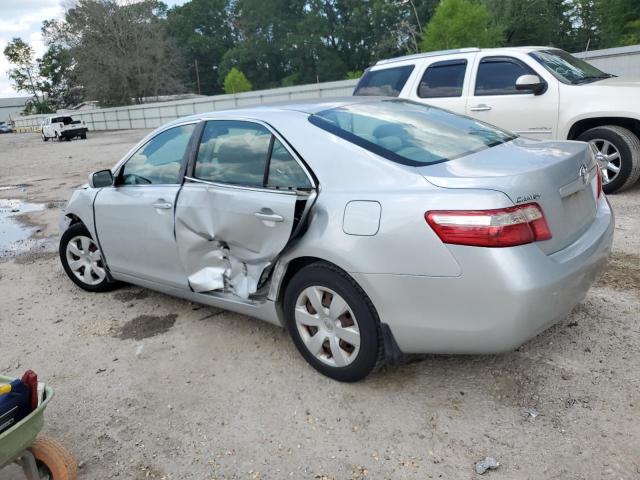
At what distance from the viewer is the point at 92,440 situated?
294 centimetres

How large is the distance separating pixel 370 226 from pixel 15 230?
7.49m

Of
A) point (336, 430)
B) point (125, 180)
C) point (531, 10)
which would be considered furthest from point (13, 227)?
point (531, 10)

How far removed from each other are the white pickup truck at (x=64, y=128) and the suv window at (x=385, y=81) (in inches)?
1308

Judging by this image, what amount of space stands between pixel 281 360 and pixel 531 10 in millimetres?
51089

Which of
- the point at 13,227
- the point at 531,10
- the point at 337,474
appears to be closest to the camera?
the point at 337,474

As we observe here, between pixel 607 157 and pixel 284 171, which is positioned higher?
pixel 284 171

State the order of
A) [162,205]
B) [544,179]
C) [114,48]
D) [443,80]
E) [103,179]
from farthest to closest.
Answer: [114,48]
[443,80]
[103,179]
[162,205]
[544,179]

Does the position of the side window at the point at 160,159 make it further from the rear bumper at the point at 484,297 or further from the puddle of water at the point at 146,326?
the rear bumper at the point at 484,297

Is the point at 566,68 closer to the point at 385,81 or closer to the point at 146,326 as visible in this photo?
the point at 385,81

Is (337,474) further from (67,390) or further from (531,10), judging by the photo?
(531,10)

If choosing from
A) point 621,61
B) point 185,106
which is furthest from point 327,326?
point 185,106

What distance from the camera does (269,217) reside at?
321cm

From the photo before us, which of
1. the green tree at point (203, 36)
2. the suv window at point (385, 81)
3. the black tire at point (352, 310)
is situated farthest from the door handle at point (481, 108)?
the green tree at point (203, 36)

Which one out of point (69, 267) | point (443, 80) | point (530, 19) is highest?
point (530, 19)
